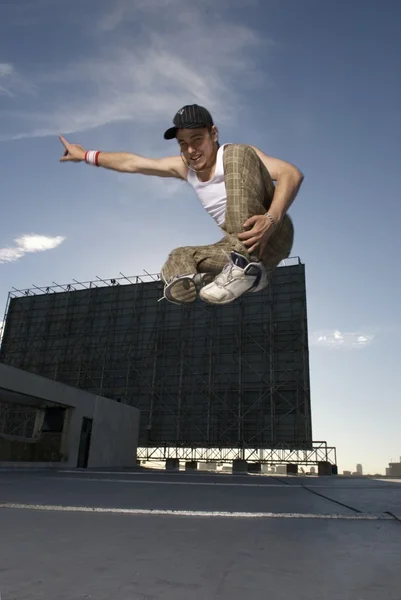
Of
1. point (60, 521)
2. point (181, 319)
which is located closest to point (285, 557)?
point (60, 521)

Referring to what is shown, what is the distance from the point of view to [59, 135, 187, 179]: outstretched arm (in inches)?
88.1

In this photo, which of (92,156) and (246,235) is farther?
(92,156)

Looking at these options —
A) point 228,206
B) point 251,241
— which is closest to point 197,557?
point 251,241

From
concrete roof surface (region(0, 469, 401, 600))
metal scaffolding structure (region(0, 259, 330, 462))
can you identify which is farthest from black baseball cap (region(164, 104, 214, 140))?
metal scaffolding structure (region(0, 259, 330, 462))

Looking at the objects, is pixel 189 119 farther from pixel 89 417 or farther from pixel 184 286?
pixel 89 417

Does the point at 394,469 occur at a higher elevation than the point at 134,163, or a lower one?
lower

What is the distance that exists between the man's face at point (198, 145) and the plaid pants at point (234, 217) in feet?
0.27

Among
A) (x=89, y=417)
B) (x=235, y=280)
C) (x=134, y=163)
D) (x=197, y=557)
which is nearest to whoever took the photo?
(x=197, y=557)

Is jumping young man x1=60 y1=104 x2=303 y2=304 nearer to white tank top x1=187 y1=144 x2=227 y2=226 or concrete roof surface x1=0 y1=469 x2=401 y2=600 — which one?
white tank top x1=187 y1=144 x2=227 y2=226

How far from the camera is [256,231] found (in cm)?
175

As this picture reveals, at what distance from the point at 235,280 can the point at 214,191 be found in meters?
0.45

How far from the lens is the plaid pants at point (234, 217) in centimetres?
182

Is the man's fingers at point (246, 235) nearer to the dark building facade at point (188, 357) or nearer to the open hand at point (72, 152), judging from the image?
the open hand at point (72, 152)

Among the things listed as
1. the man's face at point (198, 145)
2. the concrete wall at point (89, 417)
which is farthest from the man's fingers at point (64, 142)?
the concrete wall at point (89, 417)
